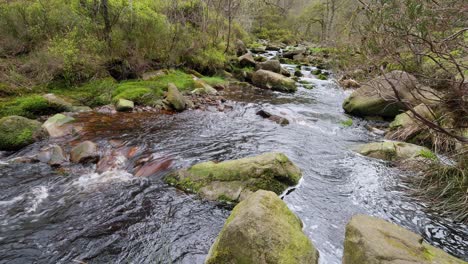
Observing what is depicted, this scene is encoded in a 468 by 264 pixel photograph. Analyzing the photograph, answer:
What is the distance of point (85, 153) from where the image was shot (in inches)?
247

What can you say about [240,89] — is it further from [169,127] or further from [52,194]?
[52,194]

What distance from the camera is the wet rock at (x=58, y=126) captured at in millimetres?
7359

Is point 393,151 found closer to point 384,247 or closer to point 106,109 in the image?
point 384,247

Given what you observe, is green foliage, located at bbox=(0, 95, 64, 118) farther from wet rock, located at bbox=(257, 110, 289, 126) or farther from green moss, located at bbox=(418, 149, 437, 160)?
green moss, located at bbox=(418, 149, 437, 160)

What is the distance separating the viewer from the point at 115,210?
4.56m

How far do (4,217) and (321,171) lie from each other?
5703mm

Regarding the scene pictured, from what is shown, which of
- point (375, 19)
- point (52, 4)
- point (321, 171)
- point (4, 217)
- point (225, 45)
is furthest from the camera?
point (225, 45)

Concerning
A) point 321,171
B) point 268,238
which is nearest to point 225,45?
point 321,171

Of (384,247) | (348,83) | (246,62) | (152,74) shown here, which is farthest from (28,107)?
(348,83)

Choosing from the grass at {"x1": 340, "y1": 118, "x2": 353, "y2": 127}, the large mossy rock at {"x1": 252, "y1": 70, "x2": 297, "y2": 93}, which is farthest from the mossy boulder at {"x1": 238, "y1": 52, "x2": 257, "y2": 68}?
the grass at {"x1": 340, "y1": 118, "x2": 353, "y2": 127}

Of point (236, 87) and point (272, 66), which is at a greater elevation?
point (272, 66)

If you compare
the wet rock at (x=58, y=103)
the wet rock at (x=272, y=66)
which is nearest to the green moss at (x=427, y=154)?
the wet rock at (x=58, y=103)

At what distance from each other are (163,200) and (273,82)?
468 inches

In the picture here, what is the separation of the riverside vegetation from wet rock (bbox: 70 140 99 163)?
0.09 ft
